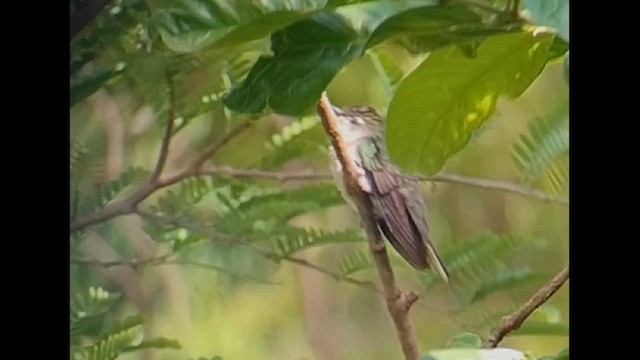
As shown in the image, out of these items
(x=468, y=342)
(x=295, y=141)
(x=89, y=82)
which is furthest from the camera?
(x=295, y=141)

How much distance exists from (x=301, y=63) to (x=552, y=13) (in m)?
0.11

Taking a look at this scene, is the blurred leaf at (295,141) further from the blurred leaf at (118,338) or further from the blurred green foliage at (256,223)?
the blurred leaf at (118,338)

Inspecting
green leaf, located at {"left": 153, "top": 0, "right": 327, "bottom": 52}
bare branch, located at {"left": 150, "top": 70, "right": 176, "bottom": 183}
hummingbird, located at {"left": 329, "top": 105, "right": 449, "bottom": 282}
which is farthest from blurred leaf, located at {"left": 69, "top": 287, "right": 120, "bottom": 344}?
green leaf, located at {"left": 153, "top": 0, "right": 327, "bottom": 52}

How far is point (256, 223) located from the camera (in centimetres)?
73

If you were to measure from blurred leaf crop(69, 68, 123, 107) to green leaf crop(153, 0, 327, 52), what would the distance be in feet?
0.61

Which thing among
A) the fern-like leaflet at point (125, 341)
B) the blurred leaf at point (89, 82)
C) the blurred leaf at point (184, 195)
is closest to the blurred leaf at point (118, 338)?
the fern-like leaflet at point (125, 341)

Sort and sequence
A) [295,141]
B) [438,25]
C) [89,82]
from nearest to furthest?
[438,25]
[89,82]
[295,141]

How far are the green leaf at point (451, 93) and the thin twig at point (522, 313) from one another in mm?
109

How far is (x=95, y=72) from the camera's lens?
1.95 feet

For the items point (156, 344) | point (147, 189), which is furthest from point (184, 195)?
point (156, 344)

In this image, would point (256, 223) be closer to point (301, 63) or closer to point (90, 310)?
point (90, 310)
